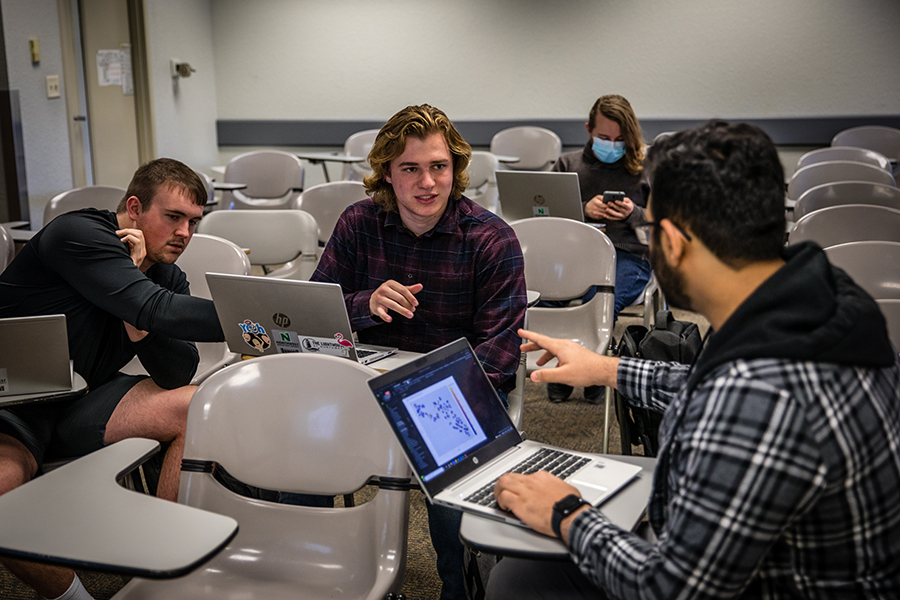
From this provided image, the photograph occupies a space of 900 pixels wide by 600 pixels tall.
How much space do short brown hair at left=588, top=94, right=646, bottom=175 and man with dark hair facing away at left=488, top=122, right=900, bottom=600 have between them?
2.77 m

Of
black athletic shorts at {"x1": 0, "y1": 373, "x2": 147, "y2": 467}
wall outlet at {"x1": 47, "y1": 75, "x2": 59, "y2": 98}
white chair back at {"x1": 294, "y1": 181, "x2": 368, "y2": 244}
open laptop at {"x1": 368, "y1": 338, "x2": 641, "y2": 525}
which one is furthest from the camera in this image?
wall outlet at {"x1": 47, "y1": 75, "x2": 59, "y2": 98}

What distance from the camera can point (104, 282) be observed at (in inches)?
75.2

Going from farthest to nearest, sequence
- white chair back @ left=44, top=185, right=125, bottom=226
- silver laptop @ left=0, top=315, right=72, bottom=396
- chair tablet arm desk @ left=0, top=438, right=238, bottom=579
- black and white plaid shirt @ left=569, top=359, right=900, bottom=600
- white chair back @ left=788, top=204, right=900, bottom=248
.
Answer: white chair back @ left=44, top=185, right=125, bottom=226 < white chair back @ left=788, top=204, right=900, bottom=248 < silver laptop @ left=0, top=315, right=72, bottom=396 < chair tablet arm desk @ left=0, top=438, right=238, bottom=579 < black and white plaid shirt @ left=569, top=359, right=900, bottom=600

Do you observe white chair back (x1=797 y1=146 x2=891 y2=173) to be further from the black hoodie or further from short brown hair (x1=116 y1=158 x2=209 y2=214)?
the black hoodie

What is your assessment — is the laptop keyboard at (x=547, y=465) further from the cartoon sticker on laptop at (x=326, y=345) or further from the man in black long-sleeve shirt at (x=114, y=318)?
the man in black long-sleeve shirt at (x=114, y=318)

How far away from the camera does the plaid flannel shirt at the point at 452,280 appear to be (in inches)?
78.0

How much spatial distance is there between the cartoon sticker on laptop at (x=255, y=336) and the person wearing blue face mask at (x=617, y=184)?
195cm

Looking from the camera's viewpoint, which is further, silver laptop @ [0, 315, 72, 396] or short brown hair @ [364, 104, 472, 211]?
short brown hair @ [364, 104, 472, 211]

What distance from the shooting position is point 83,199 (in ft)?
12.9

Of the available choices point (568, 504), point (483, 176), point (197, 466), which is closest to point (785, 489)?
point (568, 504)

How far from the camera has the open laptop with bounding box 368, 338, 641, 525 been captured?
49.9 inches

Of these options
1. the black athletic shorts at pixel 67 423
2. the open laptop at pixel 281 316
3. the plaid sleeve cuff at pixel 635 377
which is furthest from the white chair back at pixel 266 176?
→ the plaid sleeve cuff at pixel 635 377

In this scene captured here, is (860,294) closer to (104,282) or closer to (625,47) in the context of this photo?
(104,282)

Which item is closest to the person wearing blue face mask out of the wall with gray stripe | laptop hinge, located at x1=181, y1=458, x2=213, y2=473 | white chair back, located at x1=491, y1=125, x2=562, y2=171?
laptop hinge, located at x1=181, y1=458, x2=213, y2=473
